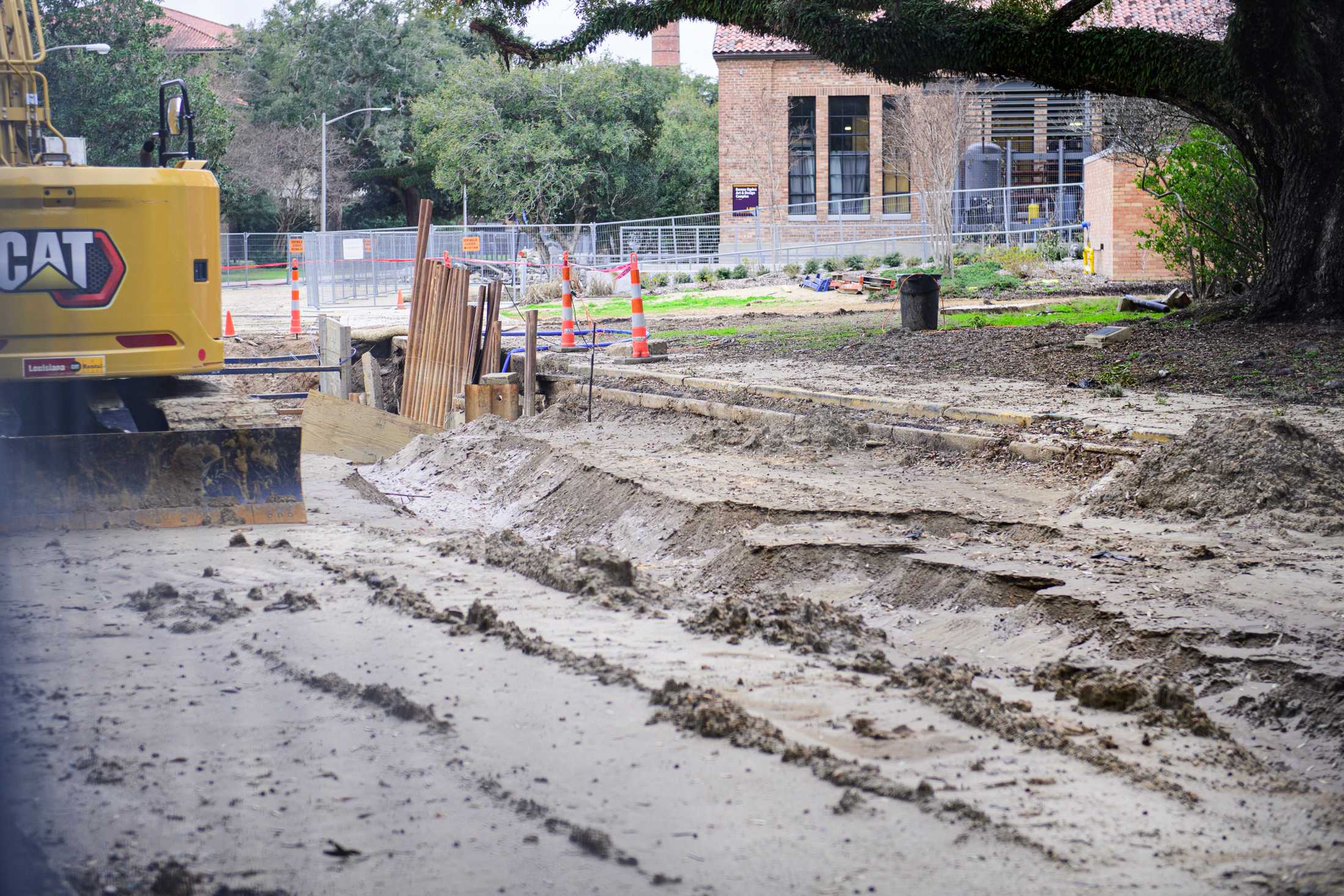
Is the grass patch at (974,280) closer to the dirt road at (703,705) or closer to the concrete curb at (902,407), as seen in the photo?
the concrete curb at (902,407)

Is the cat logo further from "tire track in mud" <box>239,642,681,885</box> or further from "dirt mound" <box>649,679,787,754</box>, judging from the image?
"dirt mound" <box>649,679,787,754</box>

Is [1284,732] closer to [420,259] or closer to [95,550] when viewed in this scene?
[95,550]

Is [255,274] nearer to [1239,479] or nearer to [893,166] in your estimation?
[893,166]

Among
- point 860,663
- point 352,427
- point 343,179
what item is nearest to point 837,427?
point 860,663

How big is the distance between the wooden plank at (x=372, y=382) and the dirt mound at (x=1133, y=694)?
42.4 ft

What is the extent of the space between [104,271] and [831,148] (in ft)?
116

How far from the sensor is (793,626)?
548 cm

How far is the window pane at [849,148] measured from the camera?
41469 millimetres

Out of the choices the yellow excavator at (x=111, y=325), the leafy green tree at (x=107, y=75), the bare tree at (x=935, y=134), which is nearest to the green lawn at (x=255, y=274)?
the bare tree at (x=935, y=134)

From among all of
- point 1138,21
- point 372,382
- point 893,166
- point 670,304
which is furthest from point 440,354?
point 893,166

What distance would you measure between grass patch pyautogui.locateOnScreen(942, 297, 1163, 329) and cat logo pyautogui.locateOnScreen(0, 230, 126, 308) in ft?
35.2

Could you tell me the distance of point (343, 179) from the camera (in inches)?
1980

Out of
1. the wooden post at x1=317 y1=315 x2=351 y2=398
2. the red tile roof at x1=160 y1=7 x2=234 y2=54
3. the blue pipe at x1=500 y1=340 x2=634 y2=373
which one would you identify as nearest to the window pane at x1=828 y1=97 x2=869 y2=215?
the blue pipe at x1=500 y1=340 x2=634 y2=373

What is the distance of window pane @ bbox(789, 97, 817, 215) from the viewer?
136 feet
